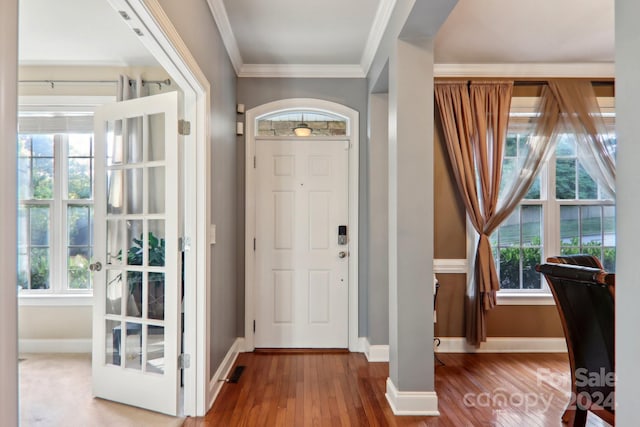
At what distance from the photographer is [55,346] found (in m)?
3.44

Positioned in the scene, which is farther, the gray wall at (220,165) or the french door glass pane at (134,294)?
the french door glass pane at (134,294)

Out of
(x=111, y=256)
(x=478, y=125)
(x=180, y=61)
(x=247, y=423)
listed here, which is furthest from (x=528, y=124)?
(x=111, y=256)

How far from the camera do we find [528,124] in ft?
11.6

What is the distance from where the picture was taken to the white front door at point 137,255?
7.44 feet

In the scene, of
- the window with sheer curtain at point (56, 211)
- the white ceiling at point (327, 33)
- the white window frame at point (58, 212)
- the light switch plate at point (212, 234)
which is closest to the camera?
the light switch plate at point (212, 234)

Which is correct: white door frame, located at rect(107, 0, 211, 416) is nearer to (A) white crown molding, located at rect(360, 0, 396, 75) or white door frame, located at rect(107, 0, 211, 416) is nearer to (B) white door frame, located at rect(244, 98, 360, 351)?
(B) white door frame, located at rect(244, 98, 360, 351)

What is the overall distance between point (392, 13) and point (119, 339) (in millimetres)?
2852

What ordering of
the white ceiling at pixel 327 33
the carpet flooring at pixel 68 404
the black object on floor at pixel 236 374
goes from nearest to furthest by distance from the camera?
the carpet flooring at pixel 68 404 → the white ceiling at pixel 327 33 → the black object on floor at pixel 236 374

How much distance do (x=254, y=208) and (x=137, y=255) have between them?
130 cm

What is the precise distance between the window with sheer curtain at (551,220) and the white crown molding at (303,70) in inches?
63.5

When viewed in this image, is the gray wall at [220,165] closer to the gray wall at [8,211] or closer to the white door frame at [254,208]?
the white door frame at [254,208]

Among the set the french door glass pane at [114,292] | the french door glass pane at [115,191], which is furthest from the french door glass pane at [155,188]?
the french door glass pane at [114,292]

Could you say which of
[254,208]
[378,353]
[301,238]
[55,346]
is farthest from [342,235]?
[55,346]

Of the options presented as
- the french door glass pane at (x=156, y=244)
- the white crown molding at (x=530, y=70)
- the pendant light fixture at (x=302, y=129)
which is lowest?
the french door glass pane at (x=156, y=244)
